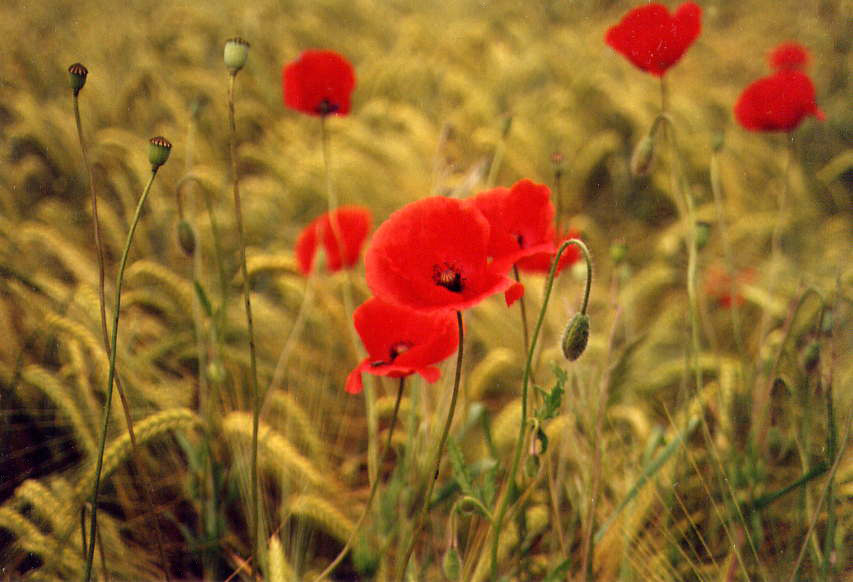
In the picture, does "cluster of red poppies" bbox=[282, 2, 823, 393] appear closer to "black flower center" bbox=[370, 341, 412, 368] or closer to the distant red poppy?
"black flower center" bbox=[370, 341, 412, 368]

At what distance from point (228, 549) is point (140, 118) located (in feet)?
4.56

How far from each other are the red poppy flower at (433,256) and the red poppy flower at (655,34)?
0.36 metres

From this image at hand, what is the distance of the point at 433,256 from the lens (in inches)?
23.3

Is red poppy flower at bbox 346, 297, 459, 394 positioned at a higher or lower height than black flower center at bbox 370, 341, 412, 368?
higher

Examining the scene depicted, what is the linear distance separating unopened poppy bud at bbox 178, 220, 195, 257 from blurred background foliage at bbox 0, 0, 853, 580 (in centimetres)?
3

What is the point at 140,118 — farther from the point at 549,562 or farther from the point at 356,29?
the point at 549,562

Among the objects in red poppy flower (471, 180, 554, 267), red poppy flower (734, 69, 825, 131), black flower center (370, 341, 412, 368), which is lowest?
black flower center (370, 341, 412, 368)

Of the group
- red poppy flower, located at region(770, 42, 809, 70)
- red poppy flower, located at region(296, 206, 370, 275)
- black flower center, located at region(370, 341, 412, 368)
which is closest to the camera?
black flower center, located at region(370, 341, 412, 368)

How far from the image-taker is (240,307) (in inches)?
54.2

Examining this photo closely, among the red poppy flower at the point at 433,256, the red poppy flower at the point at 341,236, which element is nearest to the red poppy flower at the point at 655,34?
the red poppy flower at the point at 433,256

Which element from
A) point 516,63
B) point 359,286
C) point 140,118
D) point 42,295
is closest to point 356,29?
point 516,63

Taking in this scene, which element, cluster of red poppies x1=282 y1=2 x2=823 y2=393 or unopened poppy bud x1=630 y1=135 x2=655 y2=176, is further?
unopened poppy bud x1=630 y1=135 x2=655 y2=176

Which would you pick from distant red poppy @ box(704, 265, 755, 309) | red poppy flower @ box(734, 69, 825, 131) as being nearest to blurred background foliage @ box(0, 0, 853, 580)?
distant red poppy @ box(704, 265, 755, 309)

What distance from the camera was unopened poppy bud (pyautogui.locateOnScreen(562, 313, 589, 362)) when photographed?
564 millimetres
